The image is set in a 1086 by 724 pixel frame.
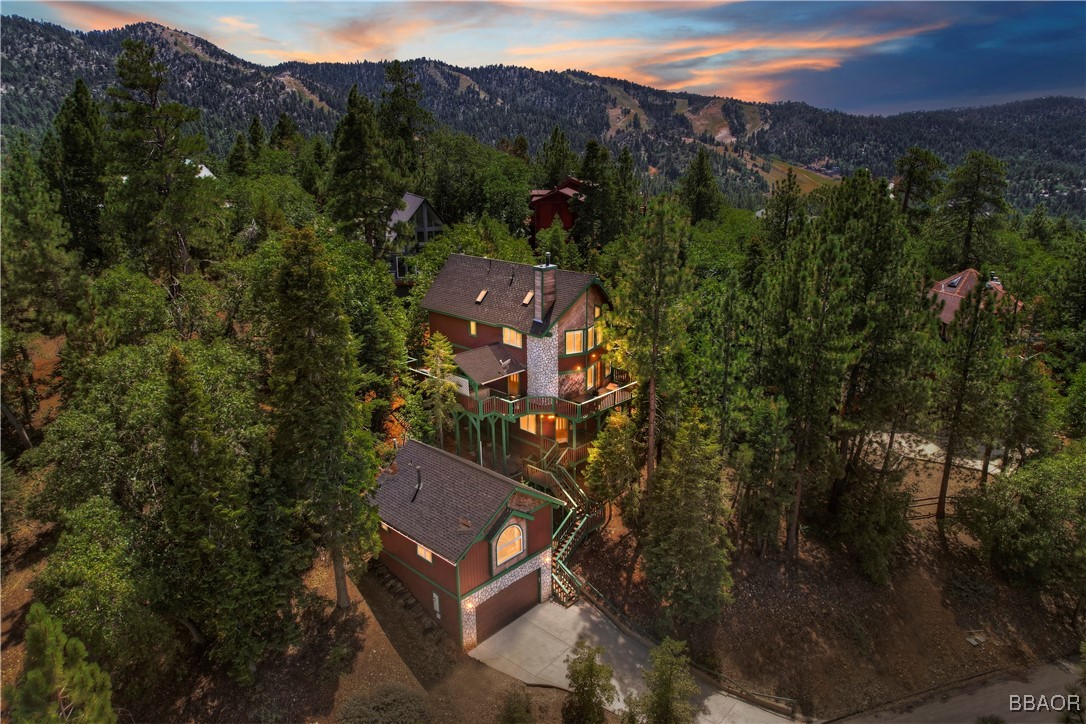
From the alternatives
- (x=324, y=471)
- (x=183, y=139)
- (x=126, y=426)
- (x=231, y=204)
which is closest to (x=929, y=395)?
(x=324, y=471)

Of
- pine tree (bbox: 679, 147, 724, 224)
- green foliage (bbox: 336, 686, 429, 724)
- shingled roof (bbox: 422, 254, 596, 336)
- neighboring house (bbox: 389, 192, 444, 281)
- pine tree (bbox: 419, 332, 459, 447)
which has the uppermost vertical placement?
pine tree (bbox: 679, 147, 724, 224)

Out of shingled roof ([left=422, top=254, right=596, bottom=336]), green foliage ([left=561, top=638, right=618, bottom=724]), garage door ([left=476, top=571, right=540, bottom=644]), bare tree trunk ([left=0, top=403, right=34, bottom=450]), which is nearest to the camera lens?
green foliage ([left=561, top=638, right=618, bottom=724])

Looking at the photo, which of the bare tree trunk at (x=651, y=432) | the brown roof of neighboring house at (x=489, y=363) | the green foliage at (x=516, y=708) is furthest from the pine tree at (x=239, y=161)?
the green foliage at (x=516, y=708)

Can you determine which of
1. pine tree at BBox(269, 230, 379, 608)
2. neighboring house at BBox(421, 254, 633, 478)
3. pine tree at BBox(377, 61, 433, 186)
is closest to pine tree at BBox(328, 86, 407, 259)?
neighboring house at BBox(421, 254, 633, 478)

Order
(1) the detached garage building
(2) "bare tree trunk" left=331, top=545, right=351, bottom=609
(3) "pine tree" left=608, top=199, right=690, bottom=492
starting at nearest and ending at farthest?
(2) "bare tree trunk" left=331, top=545, right=351, bottom=609 < (1) the detached garage building < (3) "pine tree" left=608, top=199, right=690, bottom=492

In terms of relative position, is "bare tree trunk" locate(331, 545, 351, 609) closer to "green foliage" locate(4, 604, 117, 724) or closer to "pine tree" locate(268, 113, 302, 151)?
"green foliage" locate(4, 604, 117, 724)

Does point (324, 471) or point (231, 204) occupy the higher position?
point (231, 204)

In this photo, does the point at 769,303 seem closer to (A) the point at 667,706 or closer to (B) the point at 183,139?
(A) the point at 667,706

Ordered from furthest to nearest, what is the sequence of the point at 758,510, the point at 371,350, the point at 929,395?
the point at 371,350 < the point at 758,510 < the point at 929,395
